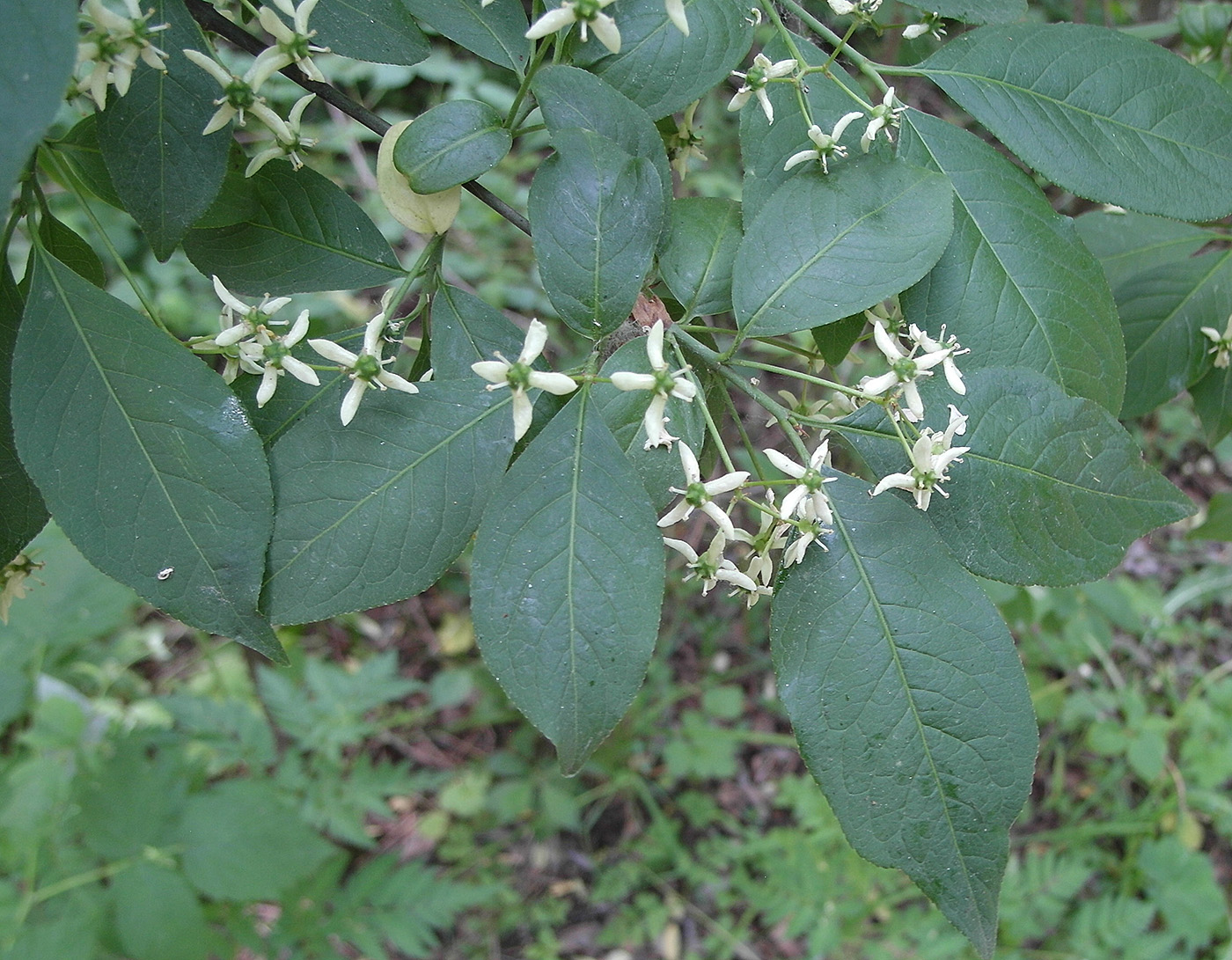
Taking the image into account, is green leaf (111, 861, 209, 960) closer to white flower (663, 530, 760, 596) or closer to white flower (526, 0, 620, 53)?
white flower (663, 530, 760, 596)

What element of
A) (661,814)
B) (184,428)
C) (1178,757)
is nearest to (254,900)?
(661,814)

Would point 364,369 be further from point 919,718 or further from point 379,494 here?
point 919,718

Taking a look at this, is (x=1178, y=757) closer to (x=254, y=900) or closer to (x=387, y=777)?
(x=387, y=777)

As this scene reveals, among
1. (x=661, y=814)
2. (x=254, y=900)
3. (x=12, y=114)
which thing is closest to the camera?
(x=12, y=114)

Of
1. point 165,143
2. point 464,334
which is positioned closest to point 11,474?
point 165,143

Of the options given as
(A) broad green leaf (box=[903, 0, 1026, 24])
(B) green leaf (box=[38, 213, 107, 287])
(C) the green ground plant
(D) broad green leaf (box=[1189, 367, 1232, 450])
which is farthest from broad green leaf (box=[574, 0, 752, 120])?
(D) broad green leaf (box=[1189, 367, 1232, 450])

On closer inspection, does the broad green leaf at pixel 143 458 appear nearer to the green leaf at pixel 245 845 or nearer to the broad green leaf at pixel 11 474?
the broad green leaf at pixel 11 474
